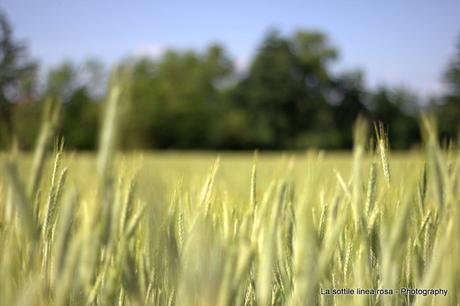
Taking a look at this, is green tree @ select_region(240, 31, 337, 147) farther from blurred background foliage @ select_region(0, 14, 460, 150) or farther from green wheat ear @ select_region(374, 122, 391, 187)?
green wheat ear @ select_region(374, 122, 391, 187)

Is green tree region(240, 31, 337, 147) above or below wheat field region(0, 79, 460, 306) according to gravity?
above

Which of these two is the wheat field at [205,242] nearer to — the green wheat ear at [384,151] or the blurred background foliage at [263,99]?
the green wheat ear at [384,151]

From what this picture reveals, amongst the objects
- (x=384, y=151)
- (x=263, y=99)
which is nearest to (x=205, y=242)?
(x=384, y=151)

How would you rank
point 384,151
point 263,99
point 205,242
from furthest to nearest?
point 263,99 < point 384,151 < point 205,242

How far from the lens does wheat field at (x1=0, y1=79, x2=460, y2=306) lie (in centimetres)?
42

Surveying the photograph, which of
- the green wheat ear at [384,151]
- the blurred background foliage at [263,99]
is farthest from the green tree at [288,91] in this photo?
the green wheat ear at [384,151]

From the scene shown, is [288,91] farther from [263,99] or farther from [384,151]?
[384,151]

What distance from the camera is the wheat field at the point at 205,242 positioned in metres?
0.42

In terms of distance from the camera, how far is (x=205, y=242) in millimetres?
449

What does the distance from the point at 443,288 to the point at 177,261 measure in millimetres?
292

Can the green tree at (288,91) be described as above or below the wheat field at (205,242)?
above

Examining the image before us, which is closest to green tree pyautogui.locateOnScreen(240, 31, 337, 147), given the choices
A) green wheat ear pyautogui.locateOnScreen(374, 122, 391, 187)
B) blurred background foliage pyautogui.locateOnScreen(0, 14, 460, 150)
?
blurred background foliage pyautogui.locateOnScreen(0, 14, 460, 150)

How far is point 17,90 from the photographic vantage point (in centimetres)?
117

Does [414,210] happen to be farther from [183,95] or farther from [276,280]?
[183,95]
